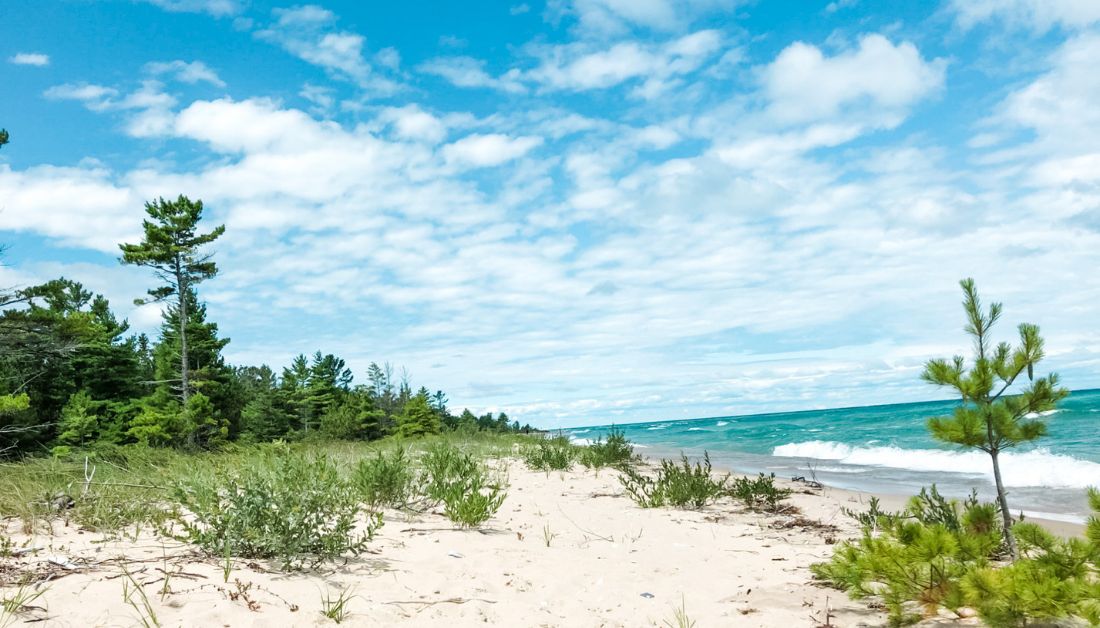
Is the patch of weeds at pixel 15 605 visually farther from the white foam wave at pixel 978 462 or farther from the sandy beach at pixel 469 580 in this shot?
the white foam wave at pixel 978 462

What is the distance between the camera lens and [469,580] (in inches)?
180

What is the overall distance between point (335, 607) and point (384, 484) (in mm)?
3344

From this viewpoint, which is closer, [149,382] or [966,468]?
[966,468]

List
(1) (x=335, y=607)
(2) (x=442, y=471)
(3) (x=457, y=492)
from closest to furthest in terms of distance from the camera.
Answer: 1. (1) (x=335, y=607)
2. (3) (x=457, y=492)
3. (2) (x=442, y=471)

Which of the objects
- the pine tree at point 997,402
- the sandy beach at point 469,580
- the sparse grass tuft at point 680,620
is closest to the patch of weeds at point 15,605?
the sandy beach at point 469,580

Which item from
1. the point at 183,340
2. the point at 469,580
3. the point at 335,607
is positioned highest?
the point at 183,340

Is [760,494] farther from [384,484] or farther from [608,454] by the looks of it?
[608,454]

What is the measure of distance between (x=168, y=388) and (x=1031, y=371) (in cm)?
3208

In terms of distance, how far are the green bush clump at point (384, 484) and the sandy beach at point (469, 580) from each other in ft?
1.25

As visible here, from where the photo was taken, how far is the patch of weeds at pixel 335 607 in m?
3.45

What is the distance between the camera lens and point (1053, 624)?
9.94 ft

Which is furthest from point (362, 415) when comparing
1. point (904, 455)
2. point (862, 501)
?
point (862, 501)

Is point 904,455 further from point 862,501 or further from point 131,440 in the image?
point 131,440

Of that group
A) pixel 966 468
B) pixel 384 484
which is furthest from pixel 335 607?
pixel 966 468
